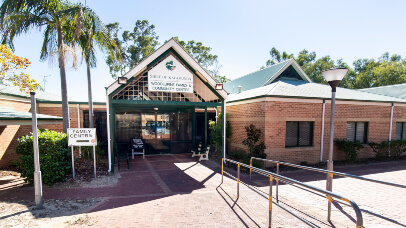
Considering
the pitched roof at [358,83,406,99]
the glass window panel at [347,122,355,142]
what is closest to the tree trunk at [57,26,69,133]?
the glass window panel at [347,122,355,142]

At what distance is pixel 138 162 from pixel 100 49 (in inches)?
215

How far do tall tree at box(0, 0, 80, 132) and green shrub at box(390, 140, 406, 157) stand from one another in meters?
16.5

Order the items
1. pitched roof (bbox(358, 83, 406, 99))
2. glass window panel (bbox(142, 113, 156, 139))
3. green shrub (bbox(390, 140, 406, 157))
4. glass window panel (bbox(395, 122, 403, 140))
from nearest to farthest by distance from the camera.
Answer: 1. green shrub (bbox(390, 140, 406, 157))
2. glass window panel (bbox(142, 113, 156, 139))
3. glass window panel (bbox(395, 122, 403, 140))
4. pitched roof (bbox(358, 83, 406, 99))

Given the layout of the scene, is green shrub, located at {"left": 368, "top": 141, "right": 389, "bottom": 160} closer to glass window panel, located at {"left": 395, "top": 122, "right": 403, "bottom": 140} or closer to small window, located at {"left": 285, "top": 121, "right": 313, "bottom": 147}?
glass window panel, located at {"left": 395, "top": 122, "right": 403, "bottom": 140}

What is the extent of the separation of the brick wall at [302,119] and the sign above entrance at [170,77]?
347cm

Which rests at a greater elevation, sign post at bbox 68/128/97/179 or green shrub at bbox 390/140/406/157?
sign post at bbox 68/128/97/179

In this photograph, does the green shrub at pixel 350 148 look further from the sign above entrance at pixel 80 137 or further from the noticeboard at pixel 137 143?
the sign above entrance at pixel 80 137

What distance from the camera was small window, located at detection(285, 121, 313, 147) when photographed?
31.3 feet

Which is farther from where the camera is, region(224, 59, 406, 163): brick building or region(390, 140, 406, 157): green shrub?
region(390, 140, 406, 157): green shrub

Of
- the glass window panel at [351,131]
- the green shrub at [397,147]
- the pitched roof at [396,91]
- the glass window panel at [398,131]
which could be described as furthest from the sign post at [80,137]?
the pitched roof at [396,91]

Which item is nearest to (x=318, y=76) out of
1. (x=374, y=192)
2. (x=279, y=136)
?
(x=279, y=136)

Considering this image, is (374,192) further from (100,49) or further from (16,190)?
(100,49)

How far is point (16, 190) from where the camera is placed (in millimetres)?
5941

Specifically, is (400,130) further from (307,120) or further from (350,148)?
(307,120)
